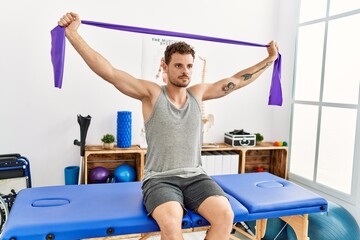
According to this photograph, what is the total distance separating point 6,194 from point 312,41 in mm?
2971

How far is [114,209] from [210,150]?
166 centimetres

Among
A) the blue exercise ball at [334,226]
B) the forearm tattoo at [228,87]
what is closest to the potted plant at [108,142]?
the forearm tattoo at [228,87]

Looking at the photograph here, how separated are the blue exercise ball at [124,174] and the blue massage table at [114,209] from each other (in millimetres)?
782

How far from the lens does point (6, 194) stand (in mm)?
2311

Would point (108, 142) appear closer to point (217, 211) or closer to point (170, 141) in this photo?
point (170, 141)

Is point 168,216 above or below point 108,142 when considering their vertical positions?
below

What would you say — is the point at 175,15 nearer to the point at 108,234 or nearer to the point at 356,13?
the point at 356,13

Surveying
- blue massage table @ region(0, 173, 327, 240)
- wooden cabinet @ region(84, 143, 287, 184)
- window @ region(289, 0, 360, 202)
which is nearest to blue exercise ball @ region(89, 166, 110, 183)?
wooden cabinet @ region(84, 143, 287, 184)

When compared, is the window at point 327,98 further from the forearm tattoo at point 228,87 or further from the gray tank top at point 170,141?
the gray tank top at point 170,141

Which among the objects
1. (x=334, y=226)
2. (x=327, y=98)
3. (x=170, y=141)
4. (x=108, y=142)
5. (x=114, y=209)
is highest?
(x=327, y=98)

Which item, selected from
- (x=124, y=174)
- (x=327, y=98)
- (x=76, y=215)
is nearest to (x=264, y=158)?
(x=327, y=98)

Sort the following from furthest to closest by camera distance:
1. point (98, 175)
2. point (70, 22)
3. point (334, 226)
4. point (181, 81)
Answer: point (98, 175)
point (334, 226)
point (181, 81)
point (70, 22)

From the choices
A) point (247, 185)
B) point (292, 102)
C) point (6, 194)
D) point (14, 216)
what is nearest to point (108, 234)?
point (14, 216)

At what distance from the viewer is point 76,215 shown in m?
1.48
